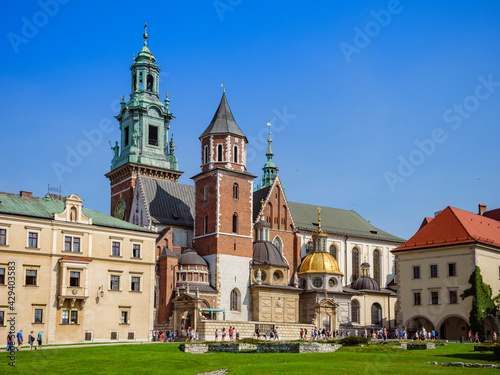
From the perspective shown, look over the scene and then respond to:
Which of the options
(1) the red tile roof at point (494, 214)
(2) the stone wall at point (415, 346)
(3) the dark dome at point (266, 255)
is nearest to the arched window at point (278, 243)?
(3) the dark dome at point (266, 255)

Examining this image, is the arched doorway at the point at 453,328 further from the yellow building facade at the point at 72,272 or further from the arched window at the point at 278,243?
the yellow building facade at the point at 72,272

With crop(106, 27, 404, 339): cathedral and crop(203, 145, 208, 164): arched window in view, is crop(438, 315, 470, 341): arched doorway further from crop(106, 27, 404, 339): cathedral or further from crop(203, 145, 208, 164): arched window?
crop(203, 145, 208, 164): arched window

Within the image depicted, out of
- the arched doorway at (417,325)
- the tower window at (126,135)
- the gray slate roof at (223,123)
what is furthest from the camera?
the tower window at (126,135)

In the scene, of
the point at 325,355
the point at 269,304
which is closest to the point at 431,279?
the point at 269,304

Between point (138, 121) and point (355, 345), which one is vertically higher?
point (138, 121)

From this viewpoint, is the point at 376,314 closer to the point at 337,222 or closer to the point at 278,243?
the point at 337,222

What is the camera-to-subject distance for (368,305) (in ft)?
260

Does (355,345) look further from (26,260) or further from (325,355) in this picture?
Result: (26,260)

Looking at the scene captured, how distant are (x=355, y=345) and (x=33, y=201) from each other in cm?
2608

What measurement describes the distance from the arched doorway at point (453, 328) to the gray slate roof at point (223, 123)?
2716 centimetres

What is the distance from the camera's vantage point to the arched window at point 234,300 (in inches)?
2587

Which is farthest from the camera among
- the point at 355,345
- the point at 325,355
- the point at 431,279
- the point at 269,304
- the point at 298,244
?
the point at 298,244

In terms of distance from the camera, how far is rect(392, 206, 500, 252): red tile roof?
197 ft

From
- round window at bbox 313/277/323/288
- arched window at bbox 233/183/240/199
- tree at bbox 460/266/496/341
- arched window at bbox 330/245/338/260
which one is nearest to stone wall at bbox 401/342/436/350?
tree at bbox 460/266/496/341
